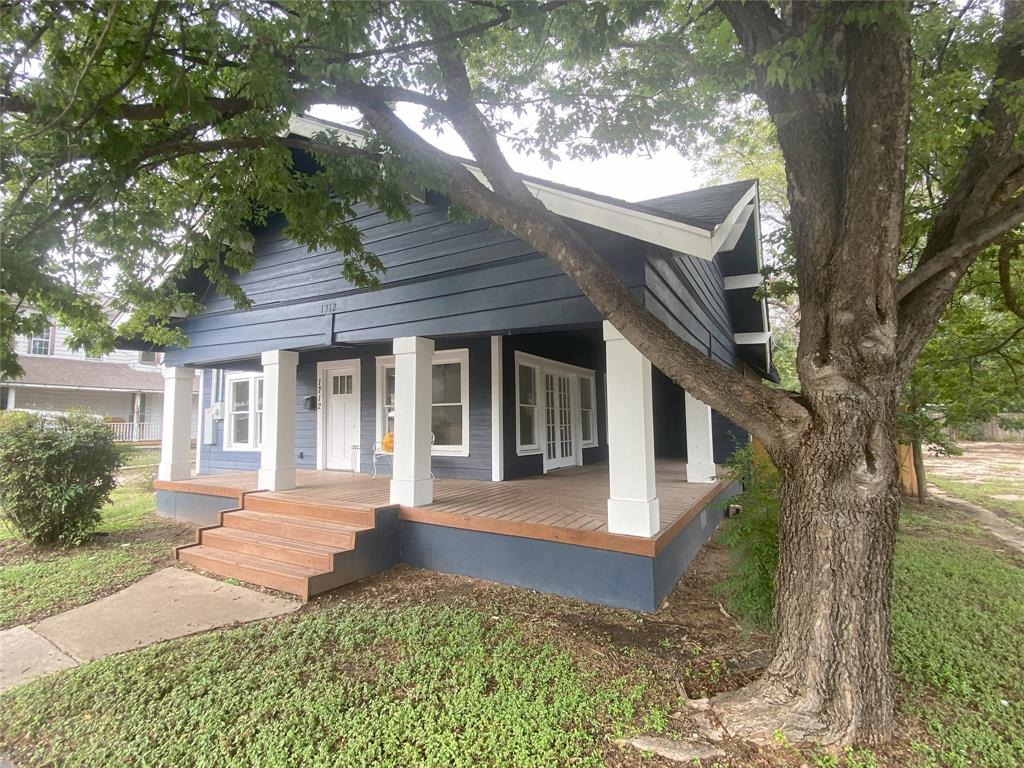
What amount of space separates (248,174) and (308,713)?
3.86 meters

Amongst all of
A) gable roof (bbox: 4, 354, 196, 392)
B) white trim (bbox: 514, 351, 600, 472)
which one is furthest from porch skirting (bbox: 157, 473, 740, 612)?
gable roof (bbox: 4, 354, 196, 392)

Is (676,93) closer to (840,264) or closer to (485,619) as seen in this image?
(840,264)

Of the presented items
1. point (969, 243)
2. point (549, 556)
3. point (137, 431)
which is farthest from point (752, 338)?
point (137, 431)

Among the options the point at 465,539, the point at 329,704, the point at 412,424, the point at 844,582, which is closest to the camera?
the point at 844,582

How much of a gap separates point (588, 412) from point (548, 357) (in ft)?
6.67

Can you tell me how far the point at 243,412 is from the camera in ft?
31.9

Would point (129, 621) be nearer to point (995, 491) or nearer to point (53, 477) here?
point (53, 477)

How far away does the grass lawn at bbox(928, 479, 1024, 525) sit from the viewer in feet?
25.4

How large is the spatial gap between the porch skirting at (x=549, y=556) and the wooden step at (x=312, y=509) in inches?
11.8

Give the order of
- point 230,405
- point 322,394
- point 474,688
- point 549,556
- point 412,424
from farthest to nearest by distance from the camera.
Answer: point 230,405
point 322,394
point 412,424
point 549,556
point 474,688

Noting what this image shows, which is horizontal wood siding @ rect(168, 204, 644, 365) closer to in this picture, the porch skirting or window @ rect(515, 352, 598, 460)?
the porch skirting

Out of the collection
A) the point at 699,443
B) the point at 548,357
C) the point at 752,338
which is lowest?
the point at 699,443

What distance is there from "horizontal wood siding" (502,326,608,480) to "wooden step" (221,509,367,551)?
271 cm

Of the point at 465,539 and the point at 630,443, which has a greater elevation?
the point at 630,443
